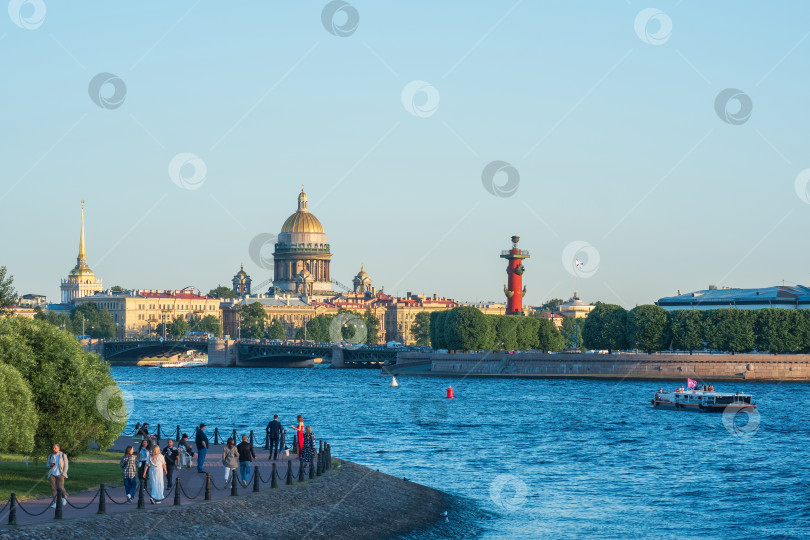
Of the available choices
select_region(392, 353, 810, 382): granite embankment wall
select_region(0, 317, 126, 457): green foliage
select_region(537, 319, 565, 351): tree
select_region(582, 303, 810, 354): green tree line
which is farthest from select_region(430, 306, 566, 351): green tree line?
select_region(0, 317, 126, 457): green foliage

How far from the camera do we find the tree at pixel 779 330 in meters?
89.1

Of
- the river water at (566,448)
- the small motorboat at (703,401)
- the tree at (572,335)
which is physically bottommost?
the river water at (566,448)

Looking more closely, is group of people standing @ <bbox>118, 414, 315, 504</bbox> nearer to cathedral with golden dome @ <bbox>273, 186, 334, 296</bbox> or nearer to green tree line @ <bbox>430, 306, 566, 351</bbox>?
green tree line @ <bbox>430, 306, 566, 351</bbox>

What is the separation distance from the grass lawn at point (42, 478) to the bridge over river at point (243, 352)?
88298 mm

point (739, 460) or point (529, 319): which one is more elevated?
point (529, 319)

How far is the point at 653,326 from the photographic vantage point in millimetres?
90625

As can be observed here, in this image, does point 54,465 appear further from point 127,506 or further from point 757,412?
point 757,412

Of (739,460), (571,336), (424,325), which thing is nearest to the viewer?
(739,460)

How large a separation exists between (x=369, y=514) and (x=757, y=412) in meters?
39.1

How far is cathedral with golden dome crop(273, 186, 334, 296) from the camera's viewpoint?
195500mm

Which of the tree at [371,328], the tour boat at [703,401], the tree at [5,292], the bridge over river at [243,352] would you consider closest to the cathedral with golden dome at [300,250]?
the tree at [371,328]

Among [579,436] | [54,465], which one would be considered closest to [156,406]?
[579,436]

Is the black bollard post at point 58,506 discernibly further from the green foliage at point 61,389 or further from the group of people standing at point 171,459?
the green foliage at point 61,389

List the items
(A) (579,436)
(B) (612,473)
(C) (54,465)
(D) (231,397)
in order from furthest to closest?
1. (D) (231,397)
2. (A) (579,436)
3. (B) (612,473)
4. (C) (54,465)
